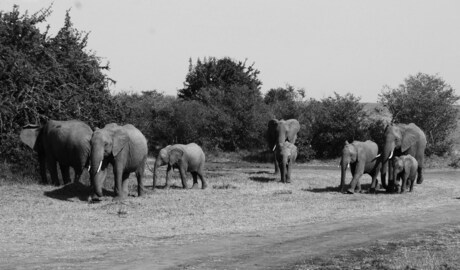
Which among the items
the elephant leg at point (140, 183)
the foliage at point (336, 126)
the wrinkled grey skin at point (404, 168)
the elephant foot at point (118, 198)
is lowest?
the elephant foot at point (118, 198)

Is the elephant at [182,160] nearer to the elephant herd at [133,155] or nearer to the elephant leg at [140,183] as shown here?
the elephant herd at [133,155]

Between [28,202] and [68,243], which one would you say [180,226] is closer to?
[68,243]

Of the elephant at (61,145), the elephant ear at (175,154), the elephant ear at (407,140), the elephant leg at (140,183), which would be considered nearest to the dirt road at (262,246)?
the elephant leg at (140,183)

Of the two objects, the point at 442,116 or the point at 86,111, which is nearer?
the point at 86,111

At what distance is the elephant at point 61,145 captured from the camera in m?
26.4

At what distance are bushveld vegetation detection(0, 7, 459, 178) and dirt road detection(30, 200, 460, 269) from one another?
14158 millimetres

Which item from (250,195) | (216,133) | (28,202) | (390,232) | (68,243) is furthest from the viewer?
(216,133)

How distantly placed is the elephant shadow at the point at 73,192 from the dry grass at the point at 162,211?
3cm

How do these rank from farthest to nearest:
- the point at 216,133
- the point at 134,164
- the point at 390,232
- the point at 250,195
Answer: the point at 216,133, the point at 250,195, the point at 134,164, the point at 390,232

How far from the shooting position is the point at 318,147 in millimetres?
55344

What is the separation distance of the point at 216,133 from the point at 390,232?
41.7 metres

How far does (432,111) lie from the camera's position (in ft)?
173

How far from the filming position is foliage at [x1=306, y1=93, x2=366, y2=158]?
2131 inches

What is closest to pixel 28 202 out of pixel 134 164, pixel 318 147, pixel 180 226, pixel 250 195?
pixel 134 164
